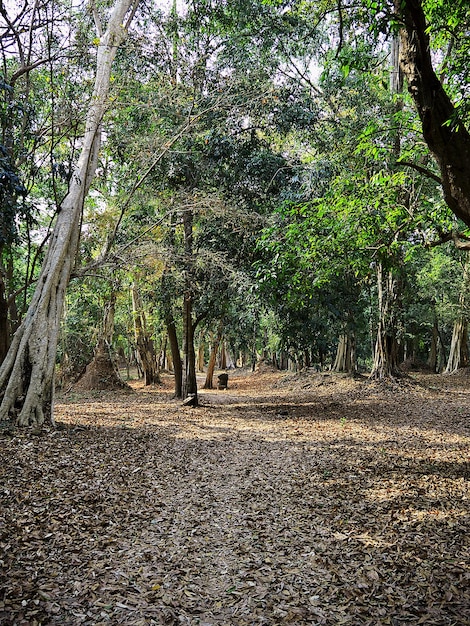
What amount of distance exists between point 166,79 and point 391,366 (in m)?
12.7

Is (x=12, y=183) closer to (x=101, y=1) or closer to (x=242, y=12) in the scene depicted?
(x=101, y=1)

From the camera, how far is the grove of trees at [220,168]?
7152 millimetres

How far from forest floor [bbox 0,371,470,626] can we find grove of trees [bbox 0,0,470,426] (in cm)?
302

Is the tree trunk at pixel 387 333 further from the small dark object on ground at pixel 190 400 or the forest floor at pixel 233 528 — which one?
the forest floor at pixel 233 528

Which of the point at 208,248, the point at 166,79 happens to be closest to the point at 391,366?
the point at 208,248

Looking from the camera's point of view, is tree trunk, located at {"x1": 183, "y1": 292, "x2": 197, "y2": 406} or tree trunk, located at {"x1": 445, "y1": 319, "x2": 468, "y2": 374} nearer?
tree trunk, located at {"x1": 183, "y1": 292, "x2": 197, "y2": 406}

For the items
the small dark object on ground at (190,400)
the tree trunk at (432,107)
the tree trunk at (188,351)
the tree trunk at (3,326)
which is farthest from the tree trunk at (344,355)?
the tree trunk at (432,107)

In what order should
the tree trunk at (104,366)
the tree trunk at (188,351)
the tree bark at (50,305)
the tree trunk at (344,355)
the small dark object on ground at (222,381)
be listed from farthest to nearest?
the small dark object on ground at (222,381), the tree trunk at (344,355), the tree trunk at (104,366), the tree trunk at (188,351), the tree bark at (50,305)

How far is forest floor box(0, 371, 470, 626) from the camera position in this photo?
3.29m

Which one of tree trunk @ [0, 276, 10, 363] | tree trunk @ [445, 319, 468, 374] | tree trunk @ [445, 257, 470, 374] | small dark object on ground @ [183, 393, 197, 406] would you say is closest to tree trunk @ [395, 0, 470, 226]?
tree trunk @ [0, 276, 10, 363]

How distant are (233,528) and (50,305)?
607 cm

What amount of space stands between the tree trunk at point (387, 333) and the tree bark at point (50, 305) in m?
11.2

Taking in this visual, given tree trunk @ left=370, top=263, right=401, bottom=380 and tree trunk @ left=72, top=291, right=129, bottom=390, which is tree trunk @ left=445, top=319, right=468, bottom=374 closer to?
tree trunk @ left=370, top=263, right=401, bottom=380

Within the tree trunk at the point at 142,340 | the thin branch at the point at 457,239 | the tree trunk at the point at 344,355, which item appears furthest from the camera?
the tree trunk at the point at 344,355
